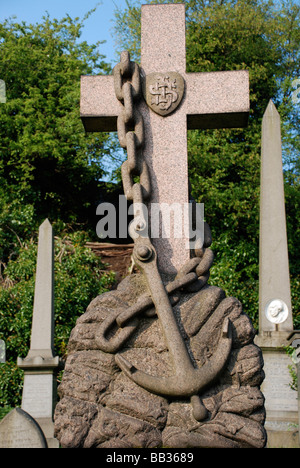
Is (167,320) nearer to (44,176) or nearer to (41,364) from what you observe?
(41,364)

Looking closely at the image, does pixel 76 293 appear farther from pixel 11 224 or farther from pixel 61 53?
pixel 61 53

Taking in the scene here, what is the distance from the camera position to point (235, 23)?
19.2m

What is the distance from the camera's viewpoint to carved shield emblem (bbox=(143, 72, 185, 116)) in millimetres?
5082

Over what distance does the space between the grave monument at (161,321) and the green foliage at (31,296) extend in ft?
29.8

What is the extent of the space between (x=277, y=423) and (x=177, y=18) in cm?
680

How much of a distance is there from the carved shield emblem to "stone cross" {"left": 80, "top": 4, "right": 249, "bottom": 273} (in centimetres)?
2

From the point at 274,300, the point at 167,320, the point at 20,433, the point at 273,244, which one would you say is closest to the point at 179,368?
the point at 167,320

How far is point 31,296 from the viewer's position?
45.7 ft

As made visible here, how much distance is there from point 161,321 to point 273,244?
734cm

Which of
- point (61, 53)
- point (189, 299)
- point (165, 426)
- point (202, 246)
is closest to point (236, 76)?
point (202, 246)

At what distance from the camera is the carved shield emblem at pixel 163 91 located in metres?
5.08
